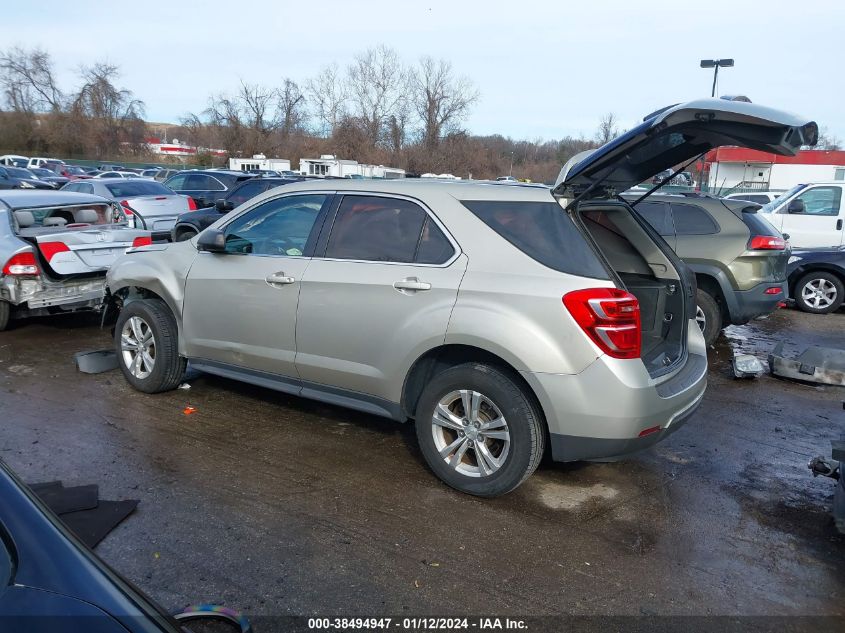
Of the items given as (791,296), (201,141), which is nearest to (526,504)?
(791,296)

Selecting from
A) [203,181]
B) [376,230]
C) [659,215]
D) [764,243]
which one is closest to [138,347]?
[376,230]

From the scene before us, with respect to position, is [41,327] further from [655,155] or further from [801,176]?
[801,176]

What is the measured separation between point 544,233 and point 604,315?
0.63 meters

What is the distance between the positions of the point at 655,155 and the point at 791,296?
8.54 metres

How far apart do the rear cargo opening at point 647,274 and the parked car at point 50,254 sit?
5613mm

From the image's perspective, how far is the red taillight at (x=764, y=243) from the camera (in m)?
7.62

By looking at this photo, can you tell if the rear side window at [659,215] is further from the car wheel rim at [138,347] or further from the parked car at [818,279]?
the car wheel rim at [138,347]

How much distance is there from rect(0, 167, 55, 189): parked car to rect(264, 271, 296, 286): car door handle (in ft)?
80.1

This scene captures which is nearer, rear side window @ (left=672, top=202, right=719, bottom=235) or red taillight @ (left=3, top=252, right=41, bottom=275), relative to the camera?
red taillight @ (left=3, top=252, right=41, bottom=275)

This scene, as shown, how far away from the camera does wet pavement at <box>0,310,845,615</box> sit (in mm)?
3131

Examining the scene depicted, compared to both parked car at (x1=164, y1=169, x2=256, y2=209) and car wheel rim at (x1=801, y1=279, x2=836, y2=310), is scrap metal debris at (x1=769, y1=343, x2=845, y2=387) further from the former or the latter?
parked car at (x1=164, y1=169, x2=256, y2=209)

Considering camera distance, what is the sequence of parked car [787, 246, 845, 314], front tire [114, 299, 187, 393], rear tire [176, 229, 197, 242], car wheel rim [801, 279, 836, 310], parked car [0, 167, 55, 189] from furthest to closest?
parked car [0, 167, 55, 189], rear tire [176, 229, 197, 242], car wheel rim [801, 279, 836, 310], parked car [787, 246, 845, 314], front tire [114, 299, 187, 393]

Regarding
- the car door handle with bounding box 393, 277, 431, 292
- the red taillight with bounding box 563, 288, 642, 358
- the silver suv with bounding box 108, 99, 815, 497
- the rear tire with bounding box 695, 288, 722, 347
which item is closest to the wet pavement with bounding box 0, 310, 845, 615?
the silver suv with bounding box 108, 99, 815, 497

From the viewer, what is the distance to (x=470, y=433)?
3.96 m
